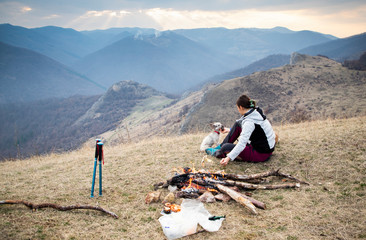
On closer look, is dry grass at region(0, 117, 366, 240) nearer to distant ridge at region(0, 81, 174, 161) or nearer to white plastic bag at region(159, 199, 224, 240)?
white plastic bag at region(159, 199, 224, 240)

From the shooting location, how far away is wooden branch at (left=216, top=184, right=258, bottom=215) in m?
4.51

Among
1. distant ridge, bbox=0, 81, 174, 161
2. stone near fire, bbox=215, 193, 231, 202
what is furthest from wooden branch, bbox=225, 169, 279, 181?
distant ridge, bbox=0, 81, 174, 161

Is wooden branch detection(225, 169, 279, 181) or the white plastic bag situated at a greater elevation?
wooden branch detection(225, 169, 279, 181)

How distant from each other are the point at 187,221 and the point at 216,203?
1021mm

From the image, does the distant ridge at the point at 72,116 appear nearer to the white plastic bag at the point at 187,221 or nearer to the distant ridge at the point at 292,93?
the distant ridge at the point at 292,93

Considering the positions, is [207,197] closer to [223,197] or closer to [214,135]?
[223,197]

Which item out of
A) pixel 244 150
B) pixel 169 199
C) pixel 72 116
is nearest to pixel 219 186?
pixel 169 199

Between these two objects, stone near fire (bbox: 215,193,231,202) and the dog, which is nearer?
stone near fire (bbox: 215,193,231,202)

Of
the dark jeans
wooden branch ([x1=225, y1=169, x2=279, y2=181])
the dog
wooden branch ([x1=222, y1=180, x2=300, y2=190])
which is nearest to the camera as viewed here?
wooden branch ([x1=222, y1=180, x2=300, y2=190])

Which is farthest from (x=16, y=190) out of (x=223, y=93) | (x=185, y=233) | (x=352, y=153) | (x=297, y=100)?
(x=223, y=93)

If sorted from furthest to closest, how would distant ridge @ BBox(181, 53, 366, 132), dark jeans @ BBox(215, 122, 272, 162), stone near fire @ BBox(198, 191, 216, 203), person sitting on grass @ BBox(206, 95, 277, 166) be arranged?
1. distant ridge @ BBox(181, 53, 366, 132)
2. dark jeans @ BBox(215, 122, 272, 162)
3. person sitting on grass @ BBox(206, 95, 277, 166)
4. stone near fire @ BBox(198, 191, 216, 203)

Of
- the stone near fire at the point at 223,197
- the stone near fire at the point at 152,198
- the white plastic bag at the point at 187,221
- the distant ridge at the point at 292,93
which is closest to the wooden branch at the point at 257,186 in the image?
the stone near fire at the point at 223,197

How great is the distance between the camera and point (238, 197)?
15.8 ft

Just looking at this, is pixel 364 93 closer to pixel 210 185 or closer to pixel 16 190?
pixel 210 185
